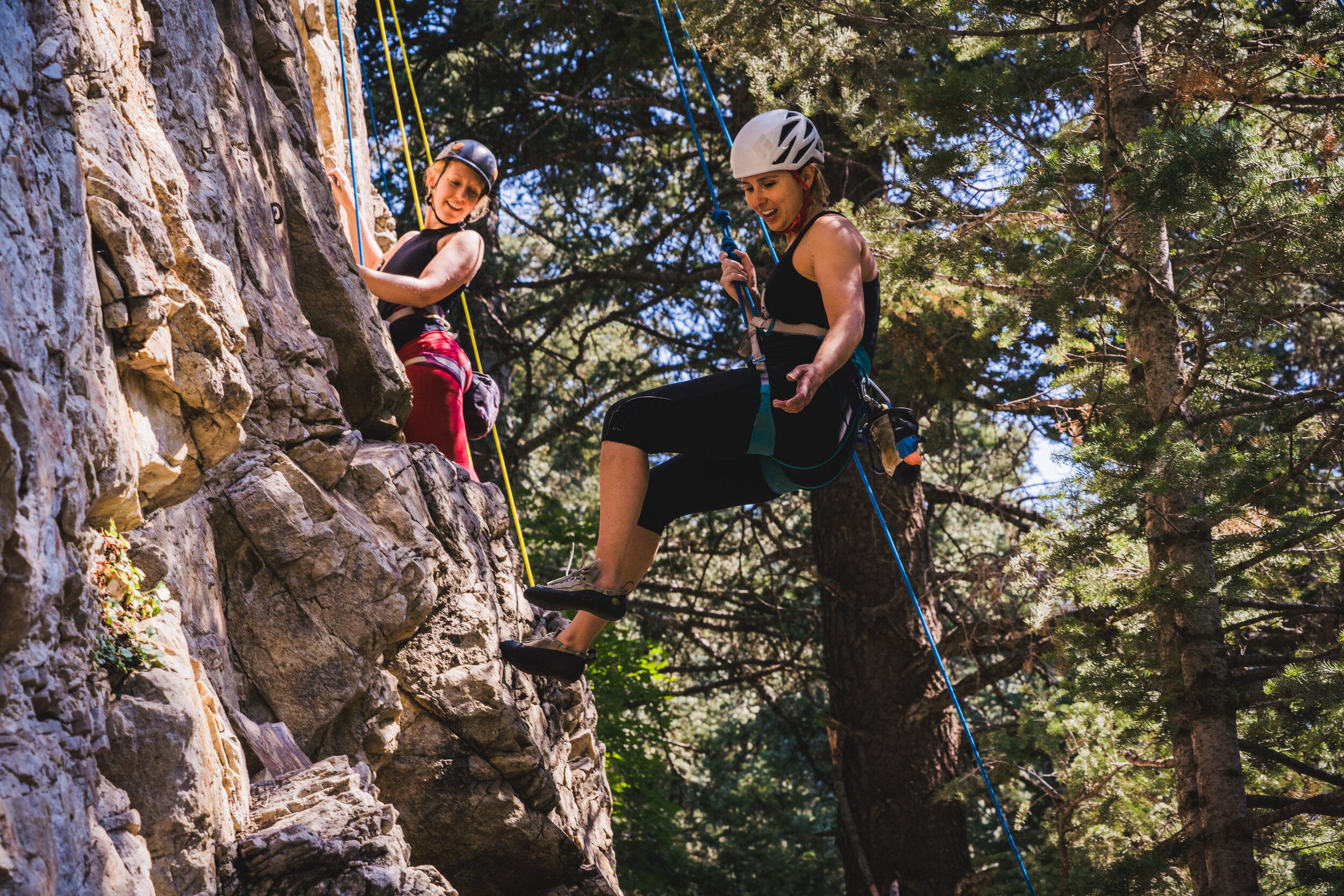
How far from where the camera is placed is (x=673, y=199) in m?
12.6

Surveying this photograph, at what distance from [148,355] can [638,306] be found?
23.1 ft

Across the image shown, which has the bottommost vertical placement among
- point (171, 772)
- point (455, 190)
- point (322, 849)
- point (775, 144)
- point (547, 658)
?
point (322, 849)

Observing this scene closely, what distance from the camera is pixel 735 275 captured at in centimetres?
435

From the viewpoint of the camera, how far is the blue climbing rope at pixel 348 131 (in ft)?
21.1

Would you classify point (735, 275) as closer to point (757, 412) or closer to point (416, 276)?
point (757, 412)

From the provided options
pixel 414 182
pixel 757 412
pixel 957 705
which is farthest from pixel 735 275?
pixel 414 182

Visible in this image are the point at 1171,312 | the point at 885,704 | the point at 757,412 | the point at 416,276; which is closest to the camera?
the point at 757,412

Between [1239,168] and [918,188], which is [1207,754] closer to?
[1239,168]

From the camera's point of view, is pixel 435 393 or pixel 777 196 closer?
pixel 777 196

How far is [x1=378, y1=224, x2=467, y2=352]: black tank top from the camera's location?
5547 mm

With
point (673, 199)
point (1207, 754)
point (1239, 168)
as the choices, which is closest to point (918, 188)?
point (1239, 168)

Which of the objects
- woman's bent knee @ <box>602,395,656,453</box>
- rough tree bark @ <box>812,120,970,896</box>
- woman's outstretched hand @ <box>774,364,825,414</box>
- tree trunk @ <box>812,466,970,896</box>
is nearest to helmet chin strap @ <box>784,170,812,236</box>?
woman's outstretched hand @ <box>774,364,825,414</box>

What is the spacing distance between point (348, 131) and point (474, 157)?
6.90 ft

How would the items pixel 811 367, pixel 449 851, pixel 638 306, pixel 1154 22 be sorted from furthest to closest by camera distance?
pixel 638 306 → pixel 1154 22 → pixel 449 851 → pixel 811 367
